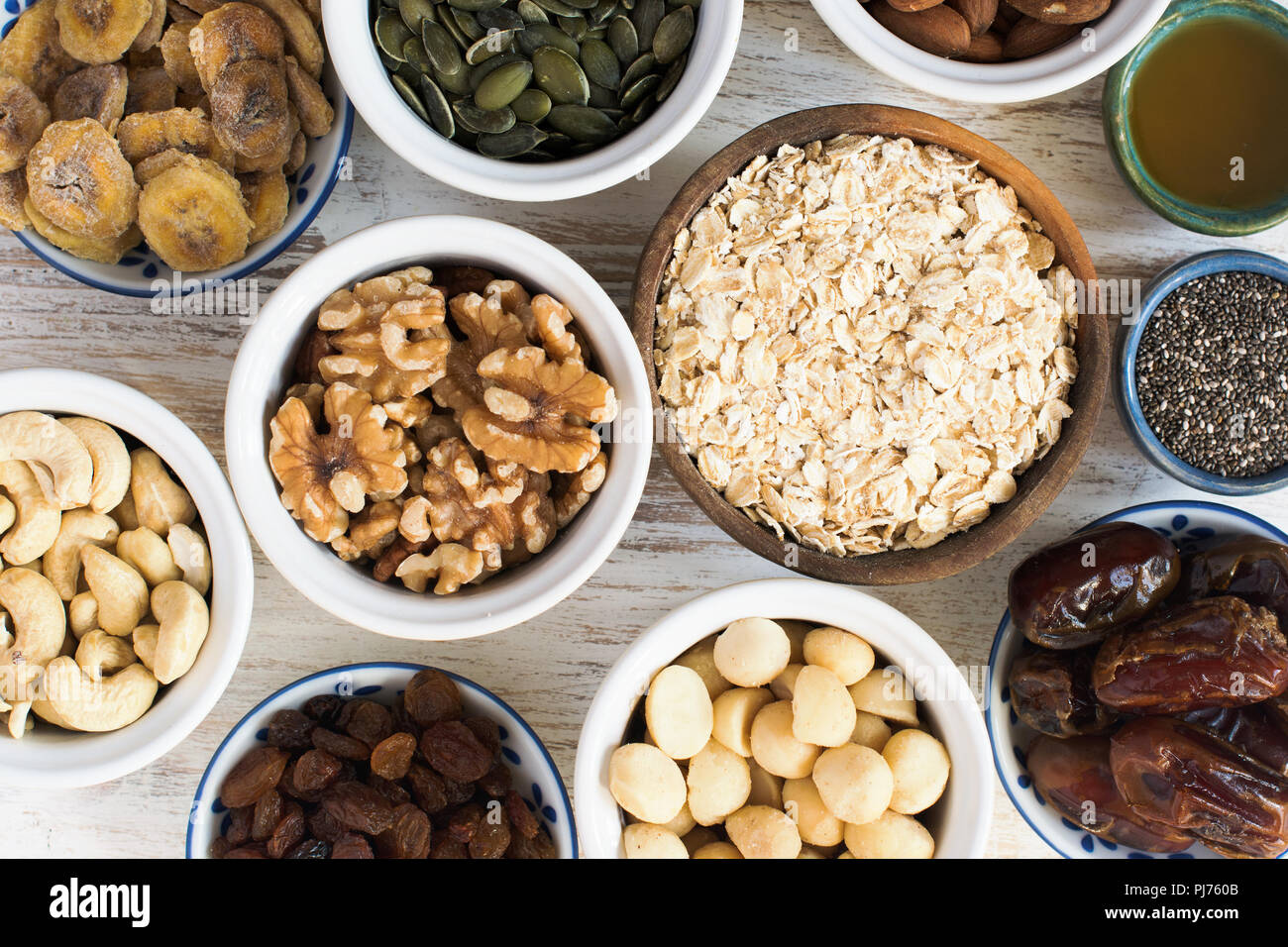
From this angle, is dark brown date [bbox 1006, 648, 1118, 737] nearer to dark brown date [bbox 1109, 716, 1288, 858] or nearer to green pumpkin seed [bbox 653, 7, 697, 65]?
dark brown date [bbox 1109, 716, 1288, 858]

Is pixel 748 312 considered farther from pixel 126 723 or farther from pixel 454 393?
pixel 126 723

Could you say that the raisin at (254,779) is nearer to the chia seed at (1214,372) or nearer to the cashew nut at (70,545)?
the cashew nut at (70,545)

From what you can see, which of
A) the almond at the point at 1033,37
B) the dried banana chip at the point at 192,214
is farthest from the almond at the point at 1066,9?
the dried banana chip at the point at 192,214

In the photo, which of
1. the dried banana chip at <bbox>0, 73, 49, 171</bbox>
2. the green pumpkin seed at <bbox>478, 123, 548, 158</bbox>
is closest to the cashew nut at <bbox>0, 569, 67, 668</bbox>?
the dried banana chip at <bbox>0, 73, 49, 171</bbox>

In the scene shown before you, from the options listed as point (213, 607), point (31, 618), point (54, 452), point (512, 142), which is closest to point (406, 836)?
point (213, 607)

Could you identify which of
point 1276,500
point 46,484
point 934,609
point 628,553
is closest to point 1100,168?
point 1276,500

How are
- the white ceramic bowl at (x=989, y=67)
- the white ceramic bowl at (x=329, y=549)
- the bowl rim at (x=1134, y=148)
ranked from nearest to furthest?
1. the white ceramic bowl at (x=329, y=549)
2. the white ceramic bowl at (x=989, y=67)
3. the bowl rim at (x=1134, y=148)
